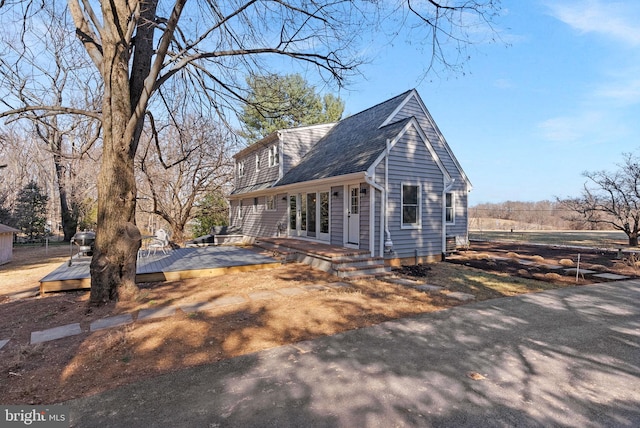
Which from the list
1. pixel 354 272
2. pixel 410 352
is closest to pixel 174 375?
pixel 410 352

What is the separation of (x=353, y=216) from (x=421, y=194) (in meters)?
2.33

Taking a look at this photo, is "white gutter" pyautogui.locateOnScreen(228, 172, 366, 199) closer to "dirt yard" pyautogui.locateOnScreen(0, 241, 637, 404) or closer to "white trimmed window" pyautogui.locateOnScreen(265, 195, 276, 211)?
"white trimmed window" pyautogui.locateOnScreen(265, 195, 276, 211)

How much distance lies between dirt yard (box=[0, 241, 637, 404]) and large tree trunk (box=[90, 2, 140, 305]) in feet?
1.93

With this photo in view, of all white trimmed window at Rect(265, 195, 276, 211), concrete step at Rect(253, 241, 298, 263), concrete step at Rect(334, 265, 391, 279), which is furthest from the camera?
white trimmed window at Rect(265, 195, 276, 211)

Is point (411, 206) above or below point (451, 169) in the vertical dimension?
below

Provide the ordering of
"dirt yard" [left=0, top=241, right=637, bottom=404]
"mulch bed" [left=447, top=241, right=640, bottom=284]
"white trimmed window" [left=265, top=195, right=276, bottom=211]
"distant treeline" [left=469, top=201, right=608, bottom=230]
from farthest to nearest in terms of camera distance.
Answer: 1. "distant treeline" [left=469, top=201, right=608, bottom=230]
2. "white trimmed window" [left=265, top=195, right=276, bottom=211]
3. "mulch bed" [left=447, top=241, right=640, bottom=284]
4. "dirt yard" [left=0, top=241, right=637, bottom=404]

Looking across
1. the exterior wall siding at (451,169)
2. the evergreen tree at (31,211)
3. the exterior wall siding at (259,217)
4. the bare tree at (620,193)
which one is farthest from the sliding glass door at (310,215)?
the evergreen tree at (31,211)

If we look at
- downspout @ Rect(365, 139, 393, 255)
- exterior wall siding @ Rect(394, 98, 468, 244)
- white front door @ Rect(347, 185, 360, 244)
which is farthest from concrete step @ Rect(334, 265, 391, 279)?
exterior wall siding @ Rect(394, 98, 468, 244)

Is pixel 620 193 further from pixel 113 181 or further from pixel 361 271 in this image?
pixel 113 181

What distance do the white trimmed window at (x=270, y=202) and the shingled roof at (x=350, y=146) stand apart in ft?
5.61

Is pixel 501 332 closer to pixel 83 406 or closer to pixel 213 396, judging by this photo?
pixel 213 396

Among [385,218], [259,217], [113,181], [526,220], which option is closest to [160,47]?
[113,181]

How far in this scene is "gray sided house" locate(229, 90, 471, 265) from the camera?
9102mm

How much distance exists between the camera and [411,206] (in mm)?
9766
